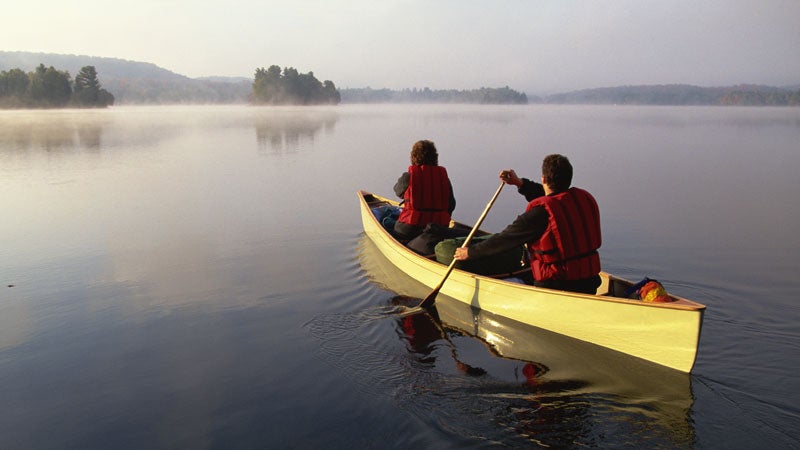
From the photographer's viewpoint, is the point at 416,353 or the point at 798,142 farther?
the point at 798,142


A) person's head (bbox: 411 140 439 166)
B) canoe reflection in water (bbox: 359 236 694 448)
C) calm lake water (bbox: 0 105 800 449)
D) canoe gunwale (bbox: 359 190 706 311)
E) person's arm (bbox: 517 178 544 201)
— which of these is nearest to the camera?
canoe reflection in water (bbox: 359 236 694 448)

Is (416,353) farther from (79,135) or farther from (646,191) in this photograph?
(79,135)

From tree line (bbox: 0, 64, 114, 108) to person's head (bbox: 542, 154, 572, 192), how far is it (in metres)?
121

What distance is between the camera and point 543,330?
21.4 ft

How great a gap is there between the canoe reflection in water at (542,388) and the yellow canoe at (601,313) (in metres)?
0.12

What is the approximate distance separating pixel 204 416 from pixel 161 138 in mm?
34866

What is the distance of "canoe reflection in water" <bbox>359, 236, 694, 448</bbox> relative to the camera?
4.54m

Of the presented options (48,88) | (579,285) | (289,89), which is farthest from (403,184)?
(289,89)

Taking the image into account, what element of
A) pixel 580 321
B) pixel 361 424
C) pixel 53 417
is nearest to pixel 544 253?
pixel 580 321

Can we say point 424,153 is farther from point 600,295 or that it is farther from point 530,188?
point 600,295

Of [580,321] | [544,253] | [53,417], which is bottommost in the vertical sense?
[53,417]

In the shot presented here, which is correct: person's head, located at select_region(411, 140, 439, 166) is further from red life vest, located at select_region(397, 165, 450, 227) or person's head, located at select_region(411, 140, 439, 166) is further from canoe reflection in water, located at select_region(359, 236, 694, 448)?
canoe reflection in water, located at select_region(359, 236, 694, 448)

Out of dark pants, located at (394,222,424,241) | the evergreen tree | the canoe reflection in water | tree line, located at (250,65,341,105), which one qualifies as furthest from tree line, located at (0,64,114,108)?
the canoe reflection in water

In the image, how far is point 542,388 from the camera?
5.29 meters
